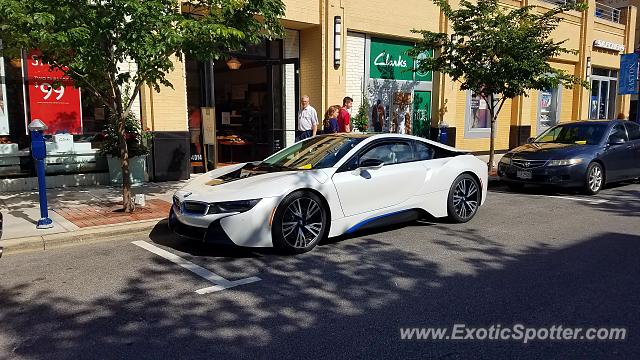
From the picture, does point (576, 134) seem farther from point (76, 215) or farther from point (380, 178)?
point (76, 215)

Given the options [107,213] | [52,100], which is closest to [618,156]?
[107,213]

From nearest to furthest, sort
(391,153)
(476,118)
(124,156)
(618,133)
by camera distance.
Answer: (391,153), (124,156), (618,133), (476,118)

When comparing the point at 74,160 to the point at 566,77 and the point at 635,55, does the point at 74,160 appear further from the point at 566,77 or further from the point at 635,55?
the point at 635,55

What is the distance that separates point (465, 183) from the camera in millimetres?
7422

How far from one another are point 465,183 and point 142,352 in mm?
5294

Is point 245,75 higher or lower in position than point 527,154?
higher

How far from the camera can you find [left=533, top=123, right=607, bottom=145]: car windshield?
34.3 ft

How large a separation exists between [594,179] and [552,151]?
38.8 inches

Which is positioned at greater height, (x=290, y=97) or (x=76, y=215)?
(x=290, y=97)

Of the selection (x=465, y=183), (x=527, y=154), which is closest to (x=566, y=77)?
(x=527, y=154)

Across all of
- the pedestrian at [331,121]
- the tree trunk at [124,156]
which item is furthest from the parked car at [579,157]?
the tree trunk at [124,156]

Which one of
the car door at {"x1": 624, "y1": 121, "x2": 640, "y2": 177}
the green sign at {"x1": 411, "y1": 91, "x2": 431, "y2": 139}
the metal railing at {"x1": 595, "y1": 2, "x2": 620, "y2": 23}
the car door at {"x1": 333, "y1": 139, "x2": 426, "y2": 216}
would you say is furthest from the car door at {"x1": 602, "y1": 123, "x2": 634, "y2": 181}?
the metal railing at {"x1": 595, "y1": 2, "x2": 620, "y2": 23}

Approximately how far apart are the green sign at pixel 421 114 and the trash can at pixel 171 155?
7.87 meters

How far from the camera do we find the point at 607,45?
24.1 m
